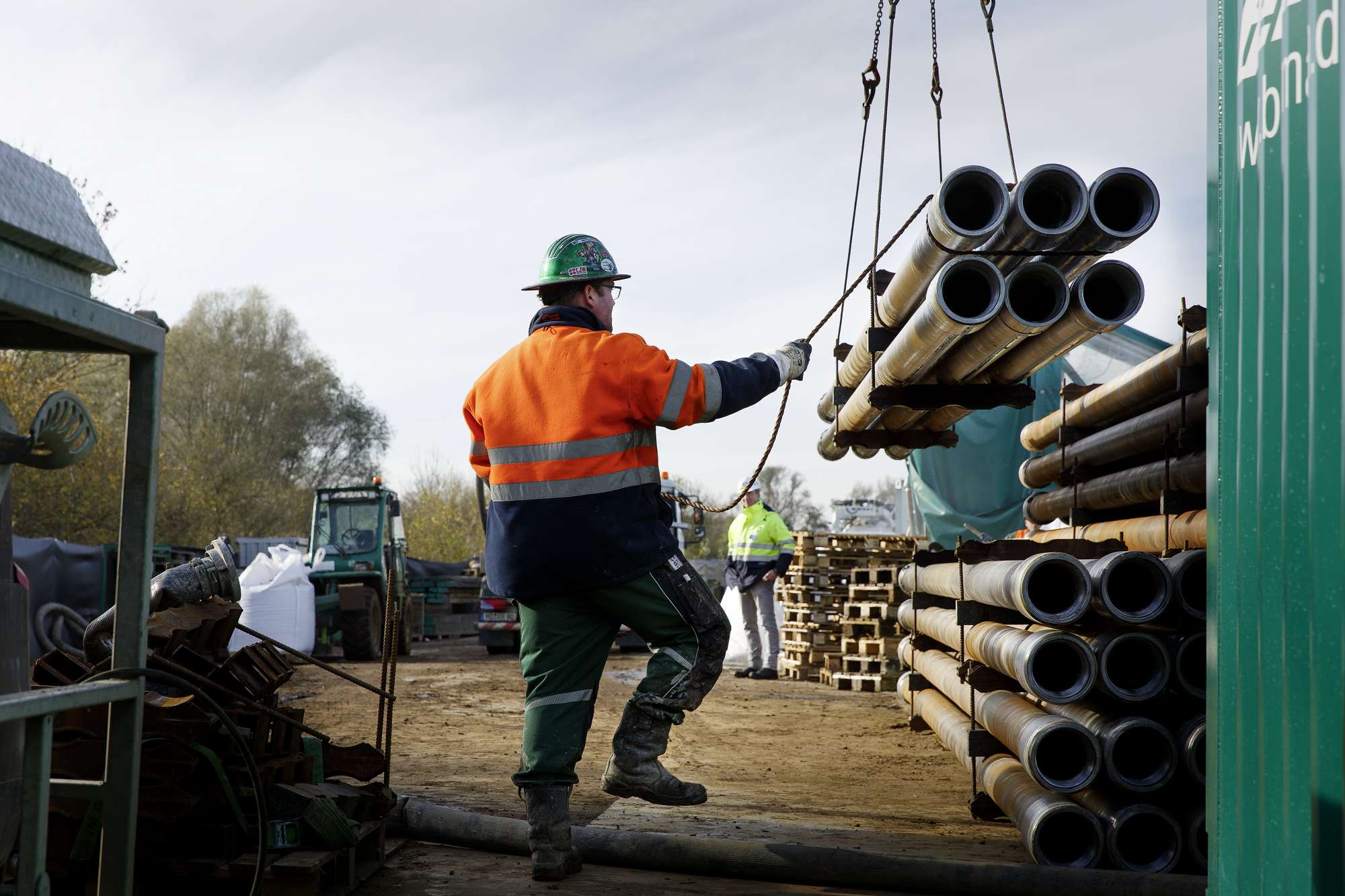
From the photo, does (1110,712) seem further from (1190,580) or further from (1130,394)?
(1130,394)

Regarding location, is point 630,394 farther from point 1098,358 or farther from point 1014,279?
point 1098,358

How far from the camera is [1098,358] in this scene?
1253 cm

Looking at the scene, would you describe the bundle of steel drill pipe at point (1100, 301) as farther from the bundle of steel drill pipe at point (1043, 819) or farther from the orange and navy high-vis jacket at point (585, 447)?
the bundle of steel drill pipe at point (1043, 819)

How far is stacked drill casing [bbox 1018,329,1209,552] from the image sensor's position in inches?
225

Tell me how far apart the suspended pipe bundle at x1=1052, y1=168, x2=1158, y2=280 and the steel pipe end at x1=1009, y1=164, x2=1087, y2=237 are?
5cm

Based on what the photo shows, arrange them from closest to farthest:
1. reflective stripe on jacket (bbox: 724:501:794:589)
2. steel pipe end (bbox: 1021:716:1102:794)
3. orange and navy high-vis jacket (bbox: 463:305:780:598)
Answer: orange and navy high-vis jacket (bbox: 463:305:780:598)
steel pipe end (bbox: 1021:716:1102:794)
reflective stripe on jacket (bbox: 724:501:794:589)

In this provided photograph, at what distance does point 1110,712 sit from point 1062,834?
53cm

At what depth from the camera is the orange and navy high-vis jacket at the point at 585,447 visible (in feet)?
14.9

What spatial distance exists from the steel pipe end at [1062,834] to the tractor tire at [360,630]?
579 inches

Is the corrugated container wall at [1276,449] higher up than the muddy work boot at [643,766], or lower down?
higher up

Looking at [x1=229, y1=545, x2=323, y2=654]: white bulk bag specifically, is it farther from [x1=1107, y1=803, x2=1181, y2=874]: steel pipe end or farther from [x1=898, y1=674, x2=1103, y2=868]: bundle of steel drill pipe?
[x1=1107, y1=803, x2=1181, y2=874]: steel pipe end

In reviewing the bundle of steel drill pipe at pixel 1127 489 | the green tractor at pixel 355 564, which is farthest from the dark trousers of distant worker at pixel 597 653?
the green tractor at pixel 355 564

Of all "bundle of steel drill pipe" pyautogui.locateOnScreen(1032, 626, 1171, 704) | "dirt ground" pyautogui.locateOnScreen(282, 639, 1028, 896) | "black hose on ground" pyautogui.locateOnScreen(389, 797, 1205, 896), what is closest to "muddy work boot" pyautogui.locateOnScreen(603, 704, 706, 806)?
"black hose on ground" pyautogui.locateOnScreen(389, 797, 1205, 896)

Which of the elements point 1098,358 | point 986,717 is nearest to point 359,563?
point 1098,358
